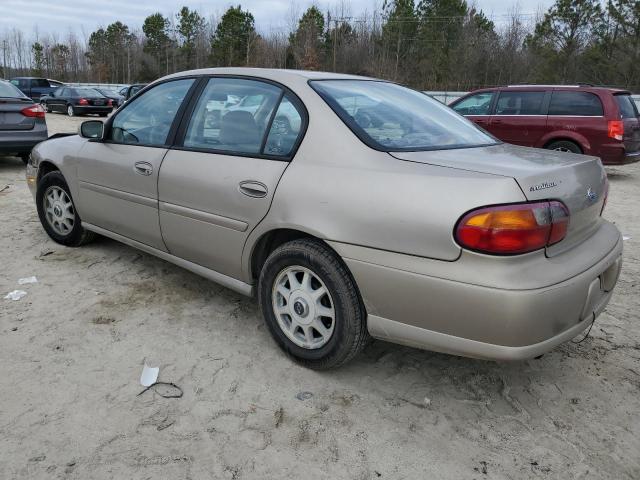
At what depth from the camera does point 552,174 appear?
229 cm

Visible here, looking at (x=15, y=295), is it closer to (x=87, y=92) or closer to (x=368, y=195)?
(x=368, y=195)

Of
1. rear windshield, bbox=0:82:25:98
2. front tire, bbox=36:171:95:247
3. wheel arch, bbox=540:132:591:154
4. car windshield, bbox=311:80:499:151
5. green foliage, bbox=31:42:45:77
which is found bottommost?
front tire, bbox=36:171:95:247

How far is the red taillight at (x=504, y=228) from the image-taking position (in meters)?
2.09

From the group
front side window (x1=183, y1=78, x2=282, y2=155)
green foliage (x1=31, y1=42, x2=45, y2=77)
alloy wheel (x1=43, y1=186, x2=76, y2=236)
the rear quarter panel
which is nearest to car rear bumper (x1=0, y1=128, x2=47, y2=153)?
alloy wheel (x1=43, y1=186, x2=76, y2=236)

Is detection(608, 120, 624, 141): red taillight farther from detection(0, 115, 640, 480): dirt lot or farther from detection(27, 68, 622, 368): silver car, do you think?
detection(27, 68, 622, 368): silver car

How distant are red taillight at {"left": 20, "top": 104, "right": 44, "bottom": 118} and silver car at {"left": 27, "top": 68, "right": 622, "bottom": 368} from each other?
568 cm

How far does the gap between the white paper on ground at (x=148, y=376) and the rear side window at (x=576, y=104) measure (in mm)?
Answer: 8907

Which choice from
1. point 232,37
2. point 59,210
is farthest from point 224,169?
point 232,37

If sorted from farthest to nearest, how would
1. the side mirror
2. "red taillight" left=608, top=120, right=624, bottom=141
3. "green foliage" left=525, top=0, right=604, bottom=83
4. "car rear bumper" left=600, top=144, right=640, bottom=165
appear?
"green foliage" left=525, top=0, right=604, bottom=83
"car rear bumper" left=600, top=144, right=640, bottom=165
"red taillight" left=608, top=120, right=624, bottom=141
the side mirror

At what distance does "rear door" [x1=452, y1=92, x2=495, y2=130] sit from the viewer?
1035cm

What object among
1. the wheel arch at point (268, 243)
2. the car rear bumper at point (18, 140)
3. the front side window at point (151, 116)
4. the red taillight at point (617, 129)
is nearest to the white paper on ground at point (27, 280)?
the front side window at point (151, 116)

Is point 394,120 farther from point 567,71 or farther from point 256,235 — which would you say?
point 567,71

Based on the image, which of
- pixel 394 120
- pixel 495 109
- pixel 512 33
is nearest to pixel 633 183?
pixel 495 109

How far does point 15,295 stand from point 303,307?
224cm
